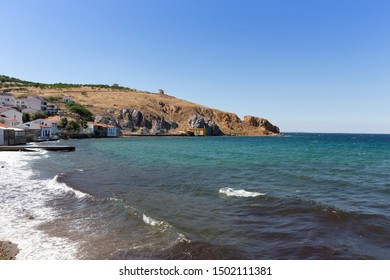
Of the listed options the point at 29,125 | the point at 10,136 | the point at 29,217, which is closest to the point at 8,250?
the point at 29,217

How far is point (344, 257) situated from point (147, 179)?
17870 mm

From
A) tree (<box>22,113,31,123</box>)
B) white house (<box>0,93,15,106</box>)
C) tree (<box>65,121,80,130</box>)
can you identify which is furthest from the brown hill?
tree (<box>22,113,31,123</box>)

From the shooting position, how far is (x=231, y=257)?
1034 centimetres

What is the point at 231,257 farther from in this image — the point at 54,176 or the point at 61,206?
the point at 54,176

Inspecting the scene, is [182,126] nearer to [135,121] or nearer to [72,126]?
[135,121]

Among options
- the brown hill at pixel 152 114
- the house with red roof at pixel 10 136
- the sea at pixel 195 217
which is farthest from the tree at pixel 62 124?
the sea at pixel 195 217

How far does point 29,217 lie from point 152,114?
139926 mm

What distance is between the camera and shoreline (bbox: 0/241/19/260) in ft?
32.9

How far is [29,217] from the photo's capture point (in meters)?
14.5

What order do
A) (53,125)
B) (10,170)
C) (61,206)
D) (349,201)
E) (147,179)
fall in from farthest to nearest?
(53,125) → (10,170) → (147,179) → (349,201) → (61,206)

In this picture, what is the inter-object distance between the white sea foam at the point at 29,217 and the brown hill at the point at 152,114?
358ft

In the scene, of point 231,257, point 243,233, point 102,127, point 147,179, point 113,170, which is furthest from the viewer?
point 102,127

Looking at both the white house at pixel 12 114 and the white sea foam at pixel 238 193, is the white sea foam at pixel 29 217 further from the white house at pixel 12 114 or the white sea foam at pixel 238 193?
the white house at pixel 12 114
